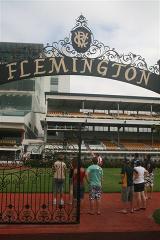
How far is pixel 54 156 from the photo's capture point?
47.0ft

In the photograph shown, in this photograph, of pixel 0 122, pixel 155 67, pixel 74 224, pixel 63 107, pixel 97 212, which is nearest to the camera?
pixel 74 224

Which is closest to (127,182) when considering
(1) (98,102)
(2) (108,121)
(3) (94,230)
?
(3) (94,230)

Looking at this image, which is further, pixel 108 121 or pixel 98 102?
pixel 98 102

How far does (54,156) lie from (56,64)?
4.04m

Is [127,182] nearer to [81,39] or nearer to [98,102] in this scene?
[81,39]

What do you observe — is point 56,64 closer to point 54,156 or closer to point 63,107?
point 54,156

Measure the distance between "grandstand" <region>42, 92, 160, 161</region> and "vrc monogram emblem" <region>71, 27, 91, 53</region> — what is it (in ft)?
121

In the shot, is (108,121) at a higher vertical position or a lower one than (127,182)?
higher

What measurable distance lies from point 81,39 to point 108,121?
4161cm

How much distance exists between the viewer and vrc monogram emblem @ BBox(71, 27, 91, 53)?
36.0 feet

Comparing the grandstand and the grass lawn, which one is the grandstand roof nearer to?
the grandstand

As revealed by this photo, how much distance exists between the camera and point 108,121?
172 feet

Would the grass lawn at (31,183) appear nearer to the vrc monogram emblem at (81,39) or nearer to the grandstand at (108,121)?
the vrc monogram emblem at (81,39)

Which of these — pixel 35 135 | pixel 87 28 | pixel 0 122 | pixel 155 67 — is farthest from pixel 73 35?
pixel 35 135
